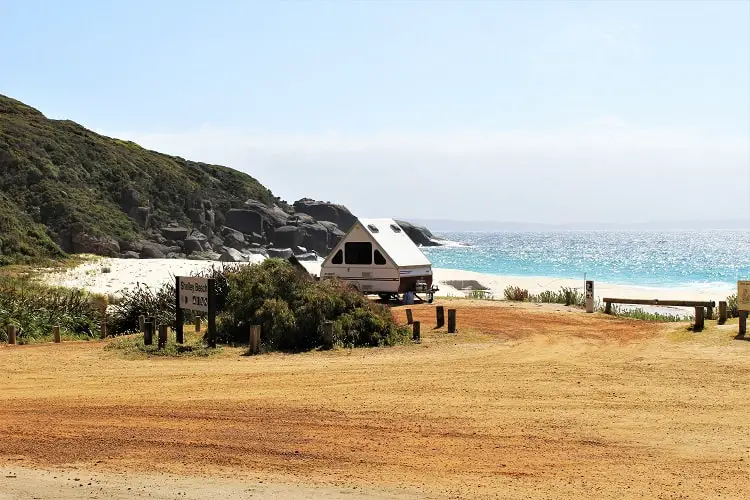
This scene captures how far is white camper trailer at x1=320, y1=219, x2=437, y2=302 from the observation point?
30.4 meters

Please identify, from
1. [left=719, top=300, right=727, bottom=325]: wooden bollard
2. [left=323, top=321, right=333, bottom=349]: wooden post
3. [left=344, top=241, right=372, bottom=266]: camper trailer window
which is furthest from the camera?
[left=344, top=241, right=372, bottom=266]: camper trailer window

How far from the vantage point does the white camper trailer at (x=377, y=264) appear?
30391 mm

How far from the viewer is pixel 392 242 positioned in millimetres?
31562

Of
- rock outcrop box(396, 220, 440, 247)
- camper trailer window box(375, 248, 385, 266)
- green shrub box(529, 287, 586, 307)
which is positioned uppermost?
rock outcrop box(396, 220, 440, 247)

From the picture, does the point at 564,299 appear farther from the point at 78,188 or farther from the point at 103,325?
the point at 78,188

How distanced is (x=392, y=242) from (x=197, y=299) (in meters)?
13.5

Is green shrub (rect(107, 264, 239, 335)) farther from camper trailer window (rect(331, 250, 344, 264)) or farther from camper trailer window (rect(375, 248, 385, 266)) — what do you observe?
camper trailer window (rect(331, 250, 344, 264))

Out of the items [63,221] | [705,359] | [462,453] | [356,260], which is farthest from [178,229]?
[462,453]

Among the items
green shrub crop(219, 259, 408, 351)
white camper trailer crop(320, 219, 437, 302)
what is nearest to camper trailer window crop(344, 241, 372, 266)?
white camper trailer crop(320, 219, 437, 302)

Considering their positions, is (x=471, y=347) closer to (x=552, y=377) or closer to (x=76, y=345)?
(x=552, y=377)

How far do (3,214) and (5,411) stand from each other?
47.4 metres

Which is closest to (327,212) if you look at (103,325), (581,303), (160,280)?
(160,280)

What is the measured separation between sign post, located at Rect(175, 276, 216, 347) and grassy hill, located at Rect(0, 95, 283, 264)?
29.6m

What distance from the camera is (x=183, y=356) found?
56.3 ft
